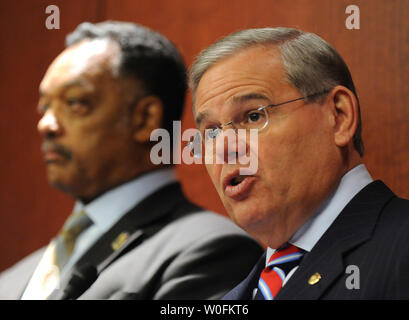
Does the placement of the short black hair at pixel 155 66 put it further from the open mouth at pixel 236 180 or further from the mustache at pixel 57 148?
the open mouth at pixel 236 180

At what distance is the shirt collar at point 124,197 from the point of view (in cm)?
192

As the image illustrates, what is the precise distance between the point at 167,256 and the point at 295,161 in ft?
1.78

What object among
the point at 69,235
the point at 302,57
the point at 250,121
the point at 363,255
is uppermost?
the point at 302,57

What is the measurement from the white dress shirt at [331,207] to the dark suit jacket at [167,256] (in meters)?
0.32

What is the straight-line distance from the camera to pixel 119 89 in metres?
Result: 1.96

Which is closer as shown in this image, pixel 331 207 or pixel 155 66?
pixel 331 207

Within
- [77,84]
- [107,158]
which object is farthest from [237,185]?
[77,84]

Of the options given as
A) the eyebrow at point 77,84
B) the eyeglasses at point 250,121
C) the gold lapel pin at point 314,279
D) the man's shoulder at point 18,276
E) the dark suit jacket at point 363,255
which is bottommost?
the man's shoulder at point 18,276

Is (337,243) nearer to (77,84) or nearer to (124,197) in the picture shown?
(124,197)

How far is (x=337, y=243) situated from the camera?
4.47 ft

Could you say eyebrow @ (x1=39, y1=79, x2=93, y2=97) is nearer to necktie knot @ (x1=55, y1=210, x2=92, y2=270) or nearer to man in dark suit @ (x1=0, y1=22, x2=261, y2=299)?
man in dark suit @ (x1=0, y1=22, x2=261, y2=299)

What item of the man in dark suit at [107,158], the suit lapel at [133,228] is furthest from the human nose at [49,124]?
the suit lapel at [133,228]

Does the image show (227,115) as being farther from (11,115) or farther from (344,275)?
(11,115)
